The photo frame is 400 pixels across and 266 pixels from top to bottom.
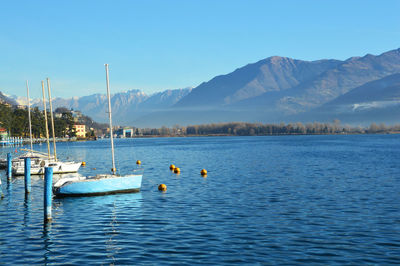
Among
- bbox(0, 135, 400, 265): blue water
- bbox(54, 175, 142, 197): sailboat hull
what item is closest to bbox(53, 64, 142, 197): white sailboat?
bbox(54, 175, 142, 197): sailboat hull

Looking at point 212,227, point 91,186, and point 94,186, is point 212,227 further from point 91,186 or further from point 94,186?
point 91,186

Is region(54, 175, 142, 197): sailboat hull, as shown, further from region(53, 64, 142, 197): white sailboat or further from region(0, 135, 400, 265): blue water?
region(0, 135, 400, 265): blue water

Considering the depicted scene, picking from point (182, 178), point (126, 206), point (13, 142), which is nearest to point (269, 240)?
point (126, 206)

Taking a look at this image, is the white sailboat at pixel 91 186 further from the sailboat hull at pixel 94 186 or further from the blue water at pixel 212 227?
the blue water at pixel 212 227

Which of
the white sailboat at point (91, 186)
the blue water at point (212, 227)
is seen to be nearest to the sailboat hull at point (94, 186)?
the white sailboat at point (91, 186)

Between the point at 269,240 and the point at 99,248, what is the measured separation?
1071cm

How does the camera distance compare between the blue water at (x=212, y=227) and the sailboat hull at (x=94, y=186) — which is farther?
the sailboat hull at (x=94, y=186)

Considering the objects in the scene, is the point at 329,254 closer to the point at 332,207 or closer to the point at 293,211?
the point at 293,211

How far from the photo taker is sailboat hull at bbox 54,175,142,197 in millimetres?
41062

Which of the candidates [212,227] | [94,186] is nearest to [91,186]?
[94,186]

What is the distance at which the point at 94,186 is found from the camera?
136 feet

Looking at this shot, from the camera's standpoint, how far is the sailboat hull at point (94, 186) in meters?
41.1

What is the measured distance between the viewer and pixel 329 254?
22203 mm

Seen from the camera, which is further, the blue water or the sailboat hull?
the sailboat hull
